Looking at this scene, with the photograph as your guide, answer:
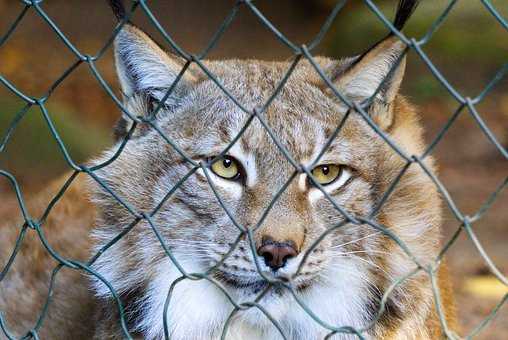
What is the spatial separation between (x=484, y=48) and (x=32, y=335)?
6731mm

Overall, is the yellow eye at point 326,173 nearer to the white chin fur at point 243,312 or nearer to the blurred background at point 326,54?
the white chin fur at point 243,312

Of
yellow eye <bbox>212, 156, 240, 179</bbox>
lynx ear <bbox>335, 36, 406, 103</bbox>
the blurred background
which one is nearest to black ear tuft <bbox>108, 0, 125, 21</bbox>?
yellow eye <bbox>212, 156, 240, 179</bbox>

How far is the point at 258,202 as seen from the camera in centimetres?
280

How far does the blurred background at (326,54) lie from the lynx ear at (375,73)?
2517 millimetres

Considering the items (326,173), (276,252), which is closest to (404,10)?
(326,173)

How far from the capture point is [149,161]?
122 inches

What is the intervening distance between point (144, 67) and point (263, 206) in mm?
718

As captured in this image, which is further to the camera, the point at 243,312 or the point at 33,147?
the point at 33,147

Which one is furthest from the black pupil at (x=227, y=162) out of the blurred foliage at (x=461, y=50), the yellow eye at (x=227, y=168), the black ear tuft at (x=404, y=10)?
the blurred foliage at (x=461, y=50)

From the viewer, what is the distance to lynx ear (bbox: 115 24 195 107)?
9.98 feet

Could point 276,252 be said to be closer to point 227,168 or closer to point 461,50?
point 227,168

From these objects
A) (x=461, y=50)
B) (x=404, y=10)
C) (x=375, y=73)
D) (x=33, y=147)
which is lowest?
(x=33, y=147)

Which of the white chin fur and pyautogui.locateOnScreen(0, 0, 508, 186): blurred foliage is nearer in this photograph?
the white chin fur

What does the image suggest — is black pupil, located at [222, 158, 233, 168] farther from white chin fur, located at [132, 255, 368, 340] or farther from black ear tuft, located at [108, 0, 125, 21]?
black ear tuft, located at [108, 0, 125, 21]
